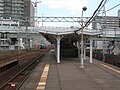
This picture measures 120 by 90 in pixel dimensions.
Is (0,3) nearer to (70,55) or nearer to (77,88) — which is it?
(70,55)

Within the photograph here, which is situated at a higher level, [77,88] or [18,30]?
[18,30]

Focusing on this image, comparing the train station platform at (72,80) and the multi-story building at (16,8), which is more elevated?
the multi-story building at (16,8)

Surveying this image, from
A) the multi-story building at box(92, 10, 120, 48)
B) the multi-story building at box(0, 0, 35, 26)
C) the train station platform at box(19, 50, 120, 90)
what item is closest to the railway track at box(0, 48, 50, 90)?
the train station platform at box(19, 50, 120, 90)

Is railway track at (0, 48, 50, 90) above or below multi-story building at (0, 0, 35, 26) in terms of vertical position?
below

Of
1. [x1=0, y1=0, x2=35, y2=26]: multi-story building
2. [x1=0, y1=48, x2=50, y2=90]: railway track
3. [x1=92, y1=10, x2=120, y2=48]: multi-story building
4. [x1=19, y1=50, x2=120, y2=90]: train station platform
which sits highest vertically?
[x1=0, y1=0, x2=35, y2=26]: multi-story building

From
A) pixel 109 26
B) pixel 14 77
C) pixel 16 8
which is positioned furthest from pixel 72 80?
pixel 16 8

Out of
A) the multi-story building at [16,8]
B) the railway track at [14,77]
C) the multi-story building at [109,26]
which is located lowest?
the railway track at [14,77]

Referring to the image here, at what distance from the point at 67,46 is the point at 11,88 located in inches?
1519

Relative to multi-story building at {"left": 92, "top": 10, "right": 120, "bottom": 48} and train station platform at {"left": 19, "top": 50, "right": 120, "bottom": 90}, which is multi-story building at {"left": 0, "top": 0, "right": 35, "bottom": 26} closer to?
multi-story building at {"left": 92, "top": 10, "right": 120, "bottom": 48}

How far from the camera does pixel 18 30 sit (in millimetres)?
86312

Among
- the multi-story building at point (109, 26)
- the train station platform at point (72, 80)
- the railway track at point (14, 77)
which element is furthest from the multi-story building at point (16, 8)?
the train station platform at point (72, 80)

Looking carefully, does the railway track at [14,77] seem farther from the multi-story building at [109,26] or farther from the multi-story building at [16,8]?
the multi-story building at [16,8]

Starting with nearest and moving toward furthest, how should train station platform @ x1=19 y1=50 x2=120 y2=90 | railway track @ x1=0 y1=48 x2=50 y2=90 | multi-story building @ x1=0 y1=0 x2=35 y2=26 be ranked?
1. train station platform @ x1=19 y1=50 x2=120 y2=90
2. railway track @ x1=0 y1=48 x2=50 y2=90
3. multi-story building @ x1=0 y1=0 x2=35 y2=26

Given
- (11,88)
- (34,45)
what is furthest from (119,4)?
(34,45)
